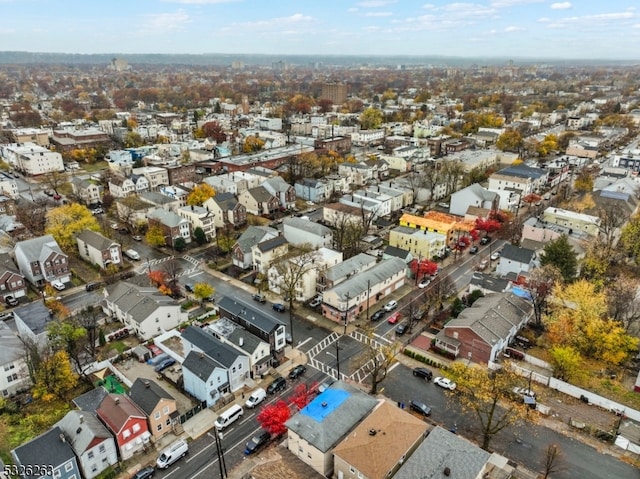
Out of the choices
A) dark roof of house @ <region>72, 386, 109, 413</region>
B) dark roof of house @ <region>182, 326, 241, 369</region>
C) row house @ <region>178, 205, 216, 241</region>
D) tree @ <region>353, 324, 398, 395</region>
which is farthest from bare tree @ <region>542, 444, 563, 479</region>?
row house @ <region>178, 205, 216, 241</region>

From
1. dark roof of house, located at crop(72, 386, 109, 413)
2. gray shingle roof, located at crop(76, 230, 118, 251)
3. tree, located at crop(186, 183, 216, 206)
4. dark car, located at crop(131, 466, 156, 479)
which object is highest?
tree, located at crop(186, 183, 216, 206)

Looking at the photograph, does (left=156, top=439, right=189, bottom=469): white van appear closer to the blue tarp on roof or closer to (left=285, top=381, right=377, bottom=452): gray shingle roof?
(left=285, top=381, right=377, bottom=452): gray shingle roof

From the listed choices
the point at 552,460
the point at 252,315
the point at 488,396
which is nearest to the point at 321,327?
the point at 252,315

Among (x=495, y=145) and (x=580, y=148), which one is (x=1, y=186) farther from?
(x=580, y=148)

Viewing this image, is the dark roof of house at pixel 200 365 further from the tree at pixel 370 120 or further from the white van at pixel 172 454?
the tree at pixel 370 120

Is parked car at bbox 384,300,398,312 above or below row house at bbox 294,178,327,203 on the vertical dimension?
below

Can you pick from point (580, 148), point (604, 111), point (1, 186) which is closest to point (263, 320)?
point (1, 186)
